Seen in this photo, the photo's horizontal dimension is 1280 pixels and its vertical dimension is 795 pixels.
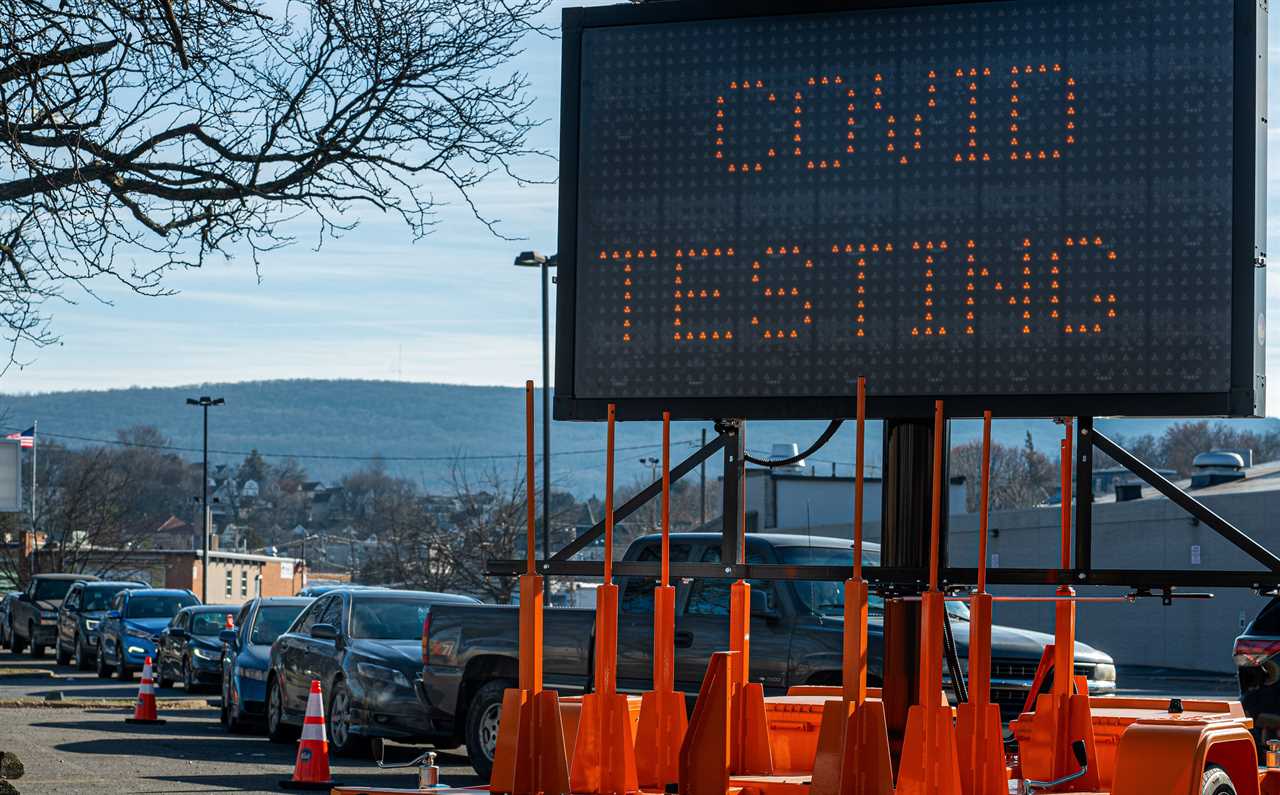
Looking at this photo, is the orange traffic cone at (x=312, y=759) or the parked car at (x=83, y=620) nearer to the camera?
the orange traffic cone at (x=312, y=759)

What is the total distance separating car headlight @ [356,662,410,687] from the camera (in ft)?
57.7

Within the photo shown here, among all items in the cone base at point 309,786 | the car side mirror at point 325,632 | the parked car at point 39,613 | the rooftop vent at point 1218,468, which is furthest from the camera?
the rooftop vent at point 1218,468

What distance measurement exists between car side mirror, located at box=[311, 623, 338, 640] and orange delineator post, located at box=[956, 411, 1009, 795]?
488 inches

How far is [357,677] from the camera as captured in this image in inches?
704

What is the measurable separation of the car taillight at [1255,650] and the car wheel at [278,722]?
10105 millimetres

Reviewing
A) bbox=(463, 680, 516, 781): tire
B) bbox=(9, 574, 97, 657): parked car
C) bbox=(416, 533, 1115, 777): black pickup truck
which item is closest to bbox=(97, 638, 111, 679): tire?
bbox=(9, 574, 97, 657): parked car

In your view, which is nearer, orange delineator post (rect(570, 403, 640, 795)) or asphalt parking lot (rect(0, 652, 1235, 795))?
orange delineator post (rect(570, 403, 640, 795))

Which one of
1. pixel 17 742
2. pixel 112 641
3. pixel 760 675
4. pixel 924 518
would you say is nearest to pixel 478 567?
pixel 112 641

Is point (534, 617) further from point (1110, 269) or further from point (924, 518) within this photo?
point (1110, 269)

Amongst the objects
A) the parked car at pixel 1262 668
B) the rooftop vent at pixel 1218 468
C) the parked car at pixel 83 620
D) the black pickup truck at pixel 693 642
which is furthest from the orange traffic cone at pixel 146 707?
the rooftop vent at pixel 1218 468

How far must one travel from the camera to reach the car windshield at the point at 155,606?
36156 millimetres

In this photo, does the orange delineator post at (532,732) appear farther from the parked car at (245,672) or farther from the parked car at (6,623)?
the parked car at (6,623)

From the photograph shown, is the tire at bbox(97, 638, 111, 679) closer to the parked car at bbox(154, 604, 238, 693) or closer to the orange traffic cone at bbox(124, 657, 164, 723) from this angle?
the parked car at bbox(154, 604, 238, 693)

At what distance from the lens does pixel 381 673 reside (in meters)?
17.7
